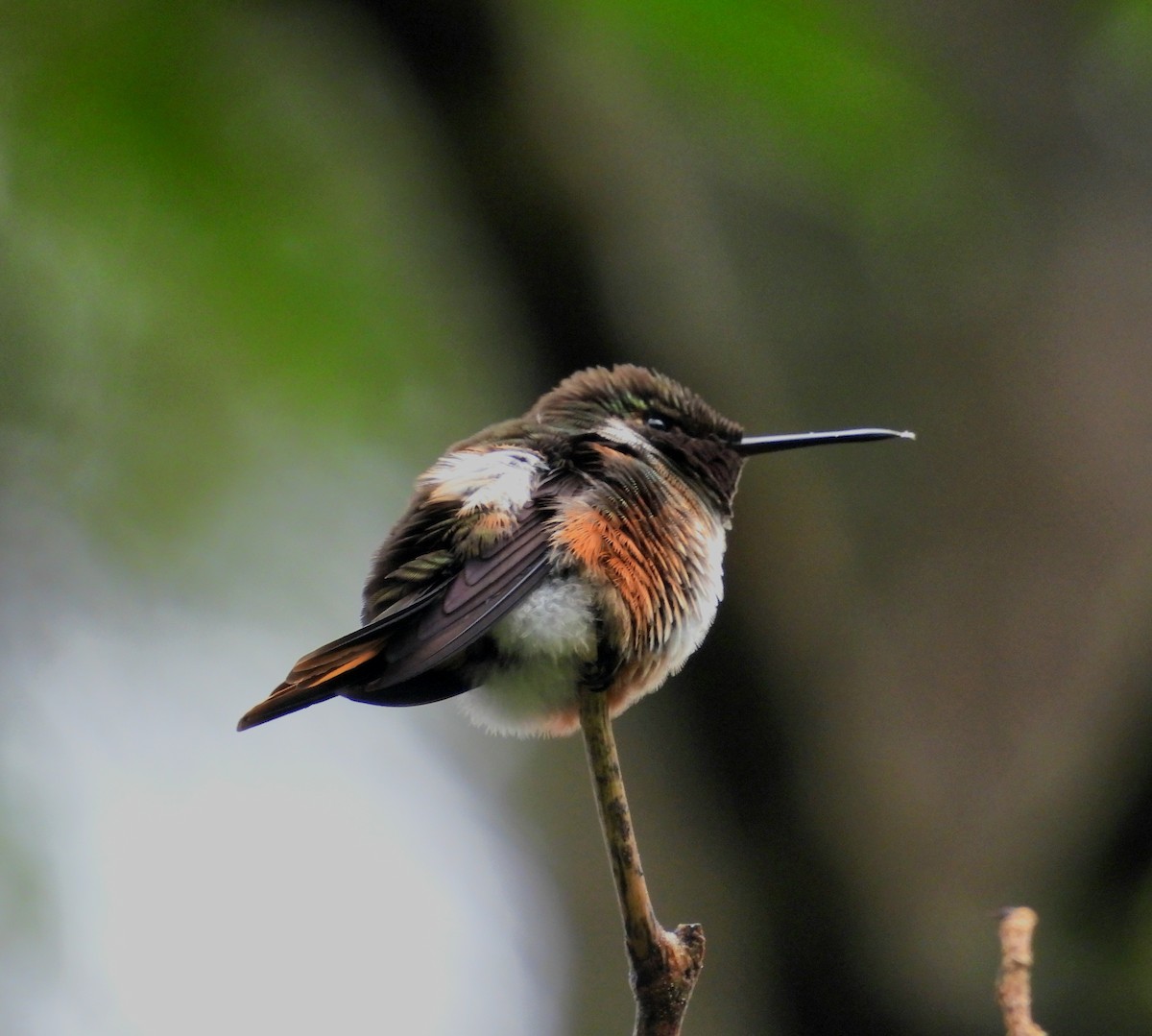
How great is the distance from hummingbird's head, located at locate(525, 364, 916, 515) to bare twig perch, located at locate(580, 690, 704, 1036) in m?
1.22

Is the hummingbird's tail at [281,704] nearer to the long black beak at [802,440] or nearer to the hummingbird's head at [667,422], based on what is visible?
the hummingbird's head at [667,422]

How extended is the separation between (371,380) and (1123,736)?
3571mm

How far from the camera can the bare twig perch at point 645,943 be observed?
5.67ft

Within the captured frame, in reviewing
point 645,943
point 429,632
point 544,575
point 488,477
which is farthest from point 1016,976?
point 488,477

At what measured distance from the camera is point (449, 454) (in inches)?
105

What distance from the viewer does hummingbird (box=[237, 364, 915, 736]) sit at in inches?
85.6

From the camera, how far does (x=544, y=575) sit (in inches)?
96.1

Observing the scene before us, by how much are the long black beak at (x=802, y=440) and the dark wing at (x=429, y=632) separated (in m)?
0.79

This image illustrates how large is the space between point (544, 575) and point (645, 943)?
85cm

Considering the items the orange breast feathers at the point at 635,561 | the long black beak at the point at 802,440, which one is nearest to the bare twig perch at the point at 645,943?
the orange breast feathers at the point at 635,561

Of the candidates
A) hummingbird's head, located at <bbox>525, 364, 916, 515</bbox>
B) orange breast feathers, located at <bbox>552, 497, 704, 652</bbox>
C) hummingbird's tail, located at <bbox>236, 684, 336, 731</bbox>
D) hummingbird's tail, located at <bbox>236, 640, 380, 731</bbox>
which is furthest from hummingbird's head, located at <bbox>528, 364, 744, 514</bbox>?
hummingbird's tail, located at <bbox>236, 684, 336, 731</bbox>

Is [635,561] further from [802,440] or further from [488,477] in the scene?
[802,440]

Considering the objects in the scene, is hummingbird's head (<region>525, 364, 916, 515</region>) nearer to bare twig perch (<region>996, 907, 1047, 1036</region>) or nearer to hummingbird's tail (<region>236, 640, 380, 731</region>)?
hummingbird's tail (<region>236, 640, 380, 731</region>)

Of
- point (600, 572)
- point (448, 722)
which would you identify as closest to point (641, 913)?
point (600, 572)
